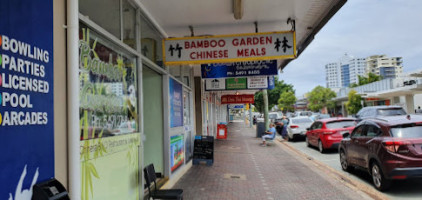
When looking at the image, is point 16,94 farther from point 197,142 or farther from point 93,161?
point 197,142

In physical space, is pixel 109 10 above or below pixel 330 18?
below

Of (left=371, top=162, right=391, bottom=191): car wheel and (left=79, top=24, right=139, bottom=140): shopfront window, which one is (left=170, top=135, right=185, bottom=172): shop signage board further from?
(left=371, top=162, right=391, bottom=191): car wheel

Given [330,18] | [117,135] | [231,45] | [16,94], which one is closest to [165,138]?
[231,45]

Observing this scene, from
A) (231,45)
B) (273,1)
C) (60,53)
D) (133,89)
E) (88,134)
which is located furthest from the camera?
(231,45)

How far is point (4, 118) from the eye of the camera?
2266 mm

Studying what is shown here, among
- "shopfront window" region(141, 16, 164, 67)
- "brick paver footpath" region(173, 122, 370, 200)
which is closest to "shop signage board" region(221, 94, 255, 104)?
"brick paver footpath" region(173, 122, 370, 200)

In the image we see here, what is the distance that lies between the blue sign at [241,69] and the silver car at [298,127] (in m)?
9.89

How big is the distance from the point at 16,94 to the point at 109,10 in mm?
2431

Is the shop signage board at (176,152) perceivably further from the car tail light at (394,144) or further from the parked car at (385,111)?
the parked car at (385,111)

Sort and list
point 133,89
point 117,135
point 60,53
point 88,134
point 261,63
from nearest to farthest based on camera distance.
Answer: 1. point 60,53
2. point 88,134
3. point 117,135
4. point 133,89
5. point 261,63

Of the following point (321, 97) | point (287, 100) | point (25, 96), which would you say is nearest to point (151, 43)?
point (25, 96)

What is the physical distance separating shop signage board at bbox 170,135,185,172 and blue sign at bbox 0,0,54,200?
17.4ft

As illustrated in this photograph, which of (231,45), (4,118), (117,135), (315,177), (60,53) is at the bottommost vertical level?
(315,177)

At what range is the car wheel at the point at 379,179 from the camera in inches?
271
